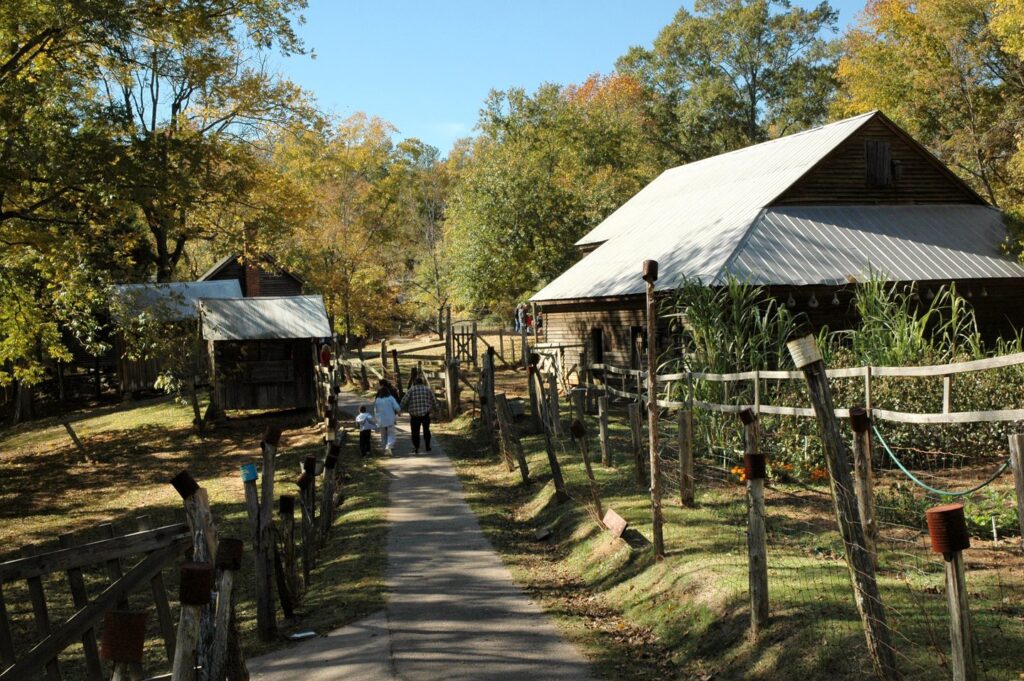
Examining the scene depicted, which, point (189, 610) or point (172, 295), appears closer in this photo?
point (189, 610)

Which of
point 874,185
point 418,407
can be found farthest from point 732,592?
point 874,185

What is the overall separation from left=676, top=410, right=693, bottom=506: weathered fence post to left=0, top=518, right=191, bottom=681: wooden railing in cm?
602

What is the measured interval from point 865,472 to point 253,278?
36.7 m

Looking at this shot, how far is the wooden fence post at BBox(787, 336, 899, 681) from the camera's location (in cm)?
566

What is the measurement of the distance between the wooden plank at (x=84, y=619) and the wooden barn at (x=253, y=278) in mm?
33891

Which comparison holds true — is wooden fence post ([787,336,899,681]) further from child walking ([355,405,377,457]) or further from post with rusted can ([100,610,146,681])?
child walking ([355,405,377,457])

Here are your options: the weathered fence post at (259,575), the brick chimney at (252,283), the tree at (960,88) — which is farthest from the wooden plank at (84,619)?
the brick chimney at (252,283)

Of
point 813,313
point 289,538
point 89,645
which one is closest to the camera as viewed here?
point 89,645

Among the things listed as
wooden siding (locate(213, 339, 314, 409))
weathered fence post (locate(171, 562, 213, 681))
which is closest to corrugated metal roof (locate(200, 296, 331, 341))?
wooden siding (locate(213, 339, 314, 409))

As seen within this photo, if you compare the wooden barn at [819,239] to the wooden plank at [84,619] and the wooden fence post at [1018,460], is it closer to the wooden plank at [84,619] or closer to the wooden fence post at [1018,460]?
the wooden fence post at [1018,460]

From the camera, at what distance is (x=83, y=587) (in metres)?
6.75

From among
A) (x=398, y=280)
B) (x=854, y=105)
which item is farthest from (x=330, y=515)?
(x=398, y=280)

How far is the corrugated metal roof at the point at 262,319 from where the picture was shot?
85.0ft

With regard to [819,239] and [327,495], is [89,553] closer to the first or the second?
[327,495]
